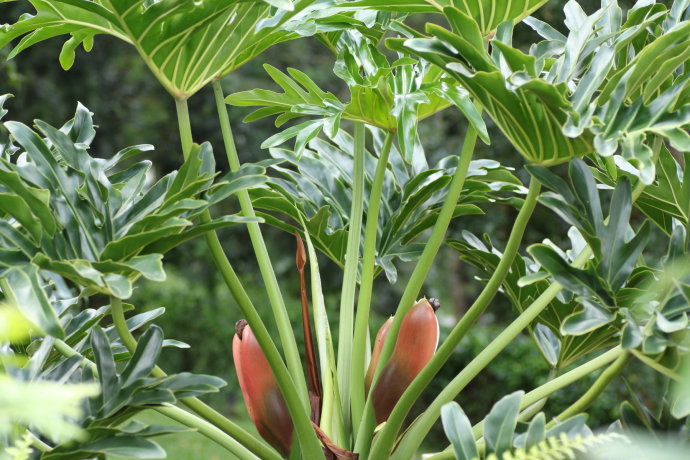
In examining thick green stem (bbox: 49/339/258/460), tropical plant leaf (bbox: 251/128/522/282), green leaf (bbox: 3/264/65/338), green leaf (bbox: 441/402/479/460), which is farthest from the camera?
tropical plant leaf (bbox: 251/128/522/282)

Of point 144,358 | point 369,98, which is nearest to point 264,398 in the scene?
point 144,358

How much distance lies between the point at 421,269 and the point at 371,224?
17 cm

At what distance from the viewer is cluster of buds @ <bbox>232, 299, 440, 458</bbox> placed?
1237mm

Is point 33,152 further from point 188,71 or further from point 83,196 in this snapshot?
point 188,71

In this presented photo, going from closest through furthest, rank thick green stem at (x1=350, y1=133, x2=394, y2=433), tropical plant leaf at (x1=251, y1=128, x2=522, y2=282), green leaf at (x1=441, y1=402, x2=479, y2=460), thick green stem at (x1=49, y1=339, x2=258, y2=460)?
green leaf at (x1=441, y1=402, x2=479, y2=460) < thick green stem at (x1=49, y1=339, x2=258, y2=460) < thick green stem at (x1=350, y1=133, x2=394, y2=433) < tropical plant leaf at (x1=251, y1=128, x2=522, y2=282)

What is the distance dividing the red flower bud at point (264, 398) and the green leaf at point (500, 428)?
416 mm

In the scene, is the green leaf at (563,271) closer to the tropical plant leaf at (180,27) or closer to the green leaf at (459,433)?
the green leaf at (459,433)

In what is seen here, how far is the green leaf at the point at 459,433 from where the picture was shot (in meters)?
0.94

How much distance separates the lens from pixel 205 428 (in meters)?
1.10

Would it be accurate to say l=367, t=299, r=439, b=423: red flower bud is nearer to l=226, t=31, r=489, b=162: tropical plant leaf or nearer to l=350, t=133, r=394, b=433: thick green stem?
l=350, t=133, r=394, b=433: thick green stem

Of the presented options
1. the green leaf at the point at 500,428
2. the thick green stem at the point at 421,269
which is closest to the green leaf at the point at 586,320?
the green leaf at the point at 500,428

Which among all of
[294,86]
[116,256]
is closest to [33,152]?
[116,256]

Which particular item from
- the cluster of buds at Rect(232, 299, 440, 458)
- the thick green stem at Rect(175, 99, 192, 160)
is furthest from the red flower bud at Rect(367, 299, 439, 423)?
the thick green stem at Rect(175, 99, 192, 160)

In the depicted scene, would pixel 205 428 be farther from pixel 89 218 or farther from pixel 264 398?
pixel 89 218
